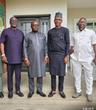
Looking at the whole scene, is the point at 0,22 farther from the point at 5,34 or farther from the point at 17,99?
the point at 17,99

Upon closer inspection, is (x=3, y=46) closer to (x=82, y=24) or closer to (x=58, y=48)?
(x=58, y=48)

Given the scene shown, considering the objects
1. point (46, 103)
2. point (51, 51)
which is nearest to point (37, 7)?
point (51, 51)

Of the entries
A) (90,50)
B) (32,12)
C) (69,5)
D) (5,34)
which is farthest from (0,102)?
(69,5)

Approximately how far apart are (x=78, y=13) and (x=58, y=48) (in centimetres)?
540

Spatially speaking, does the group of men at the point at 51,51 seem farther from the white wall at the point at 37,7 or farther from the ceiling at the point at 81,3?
the ceiling at the point at 81,3

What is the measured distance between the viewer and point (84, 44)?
5.02m

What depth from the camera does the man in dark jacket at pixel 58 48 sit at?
16.8 ft

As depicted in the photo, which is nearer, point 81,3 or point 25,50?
point 25,50

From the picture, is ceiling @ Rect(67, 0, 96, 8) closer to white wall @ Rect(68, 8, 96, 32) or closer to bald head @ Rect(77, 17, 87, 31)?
white wall @ Rect(68, 8, 96, 32)

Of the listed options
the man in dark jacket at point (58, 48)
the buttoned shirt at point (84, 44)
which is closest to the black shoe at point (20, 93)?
the man in dark jacket at point (58, 48)

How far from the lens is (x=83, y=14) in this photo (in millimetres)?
10188

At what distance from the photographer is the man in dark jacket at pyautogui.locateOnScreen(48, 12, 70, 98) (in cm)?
511

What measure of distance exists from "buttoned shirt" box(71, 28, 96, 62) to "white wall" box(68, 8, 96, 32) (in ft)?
16.9

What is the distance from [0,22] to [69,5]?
3024 millimetres
